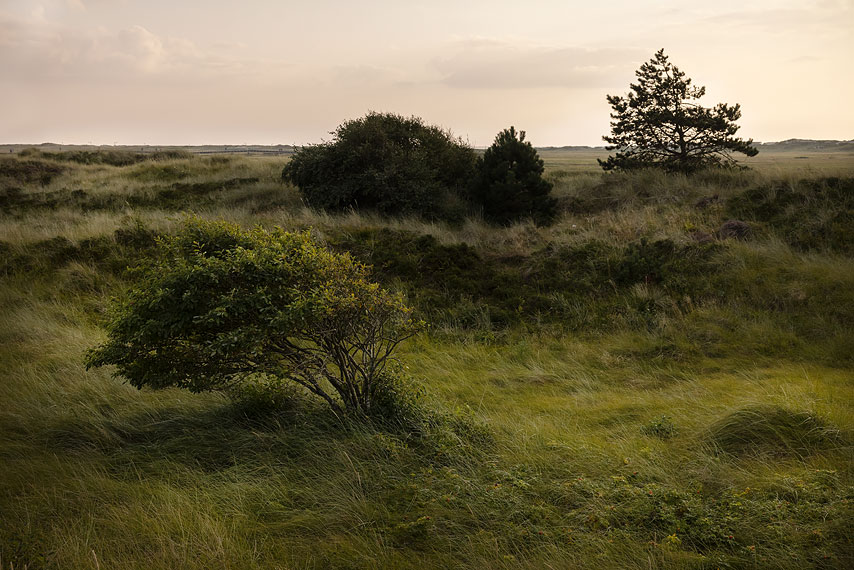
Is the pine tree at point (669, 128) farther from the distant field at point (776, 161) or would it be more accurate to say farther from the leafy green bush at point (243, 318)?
the leafy green bush at point (243, 318)

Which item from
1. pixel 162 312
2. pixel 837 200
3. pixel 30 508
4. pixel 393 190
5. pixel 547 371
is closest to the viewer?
pixel 30 508

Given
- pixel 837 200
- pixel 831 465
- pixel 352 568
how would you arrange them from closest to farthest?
pixel 352 568, pixel 831 465, pixel 837 200

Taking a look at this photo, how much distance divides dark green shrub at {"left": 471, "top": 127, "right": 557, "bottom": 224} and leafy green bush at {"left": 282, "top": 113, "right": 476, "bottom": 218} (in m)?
1.16

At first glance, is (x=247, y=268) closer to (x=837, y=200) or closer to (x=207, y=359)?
(x=207, y=359)

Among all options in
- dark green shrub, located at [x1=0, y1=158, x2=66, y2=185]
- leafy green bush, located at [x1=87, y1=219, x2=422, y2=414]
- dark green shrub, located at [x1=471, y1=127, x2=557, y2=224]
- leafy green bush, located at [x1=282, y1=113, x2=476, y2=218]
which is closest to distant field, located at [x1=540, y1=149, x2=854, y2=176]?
dark green shrub, located at [x1=471, y1=127, x2=557, y2=224]

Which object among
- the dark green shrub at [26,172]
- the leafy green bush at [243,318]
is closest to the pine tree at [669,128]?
the leafy green bush at [243,318]

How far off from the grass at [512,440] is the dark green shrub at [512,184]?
6.10m

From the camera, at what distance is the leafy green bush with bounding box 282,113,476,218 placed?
60.1 feet

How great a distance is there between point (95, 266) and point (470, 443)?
1096 centimetres

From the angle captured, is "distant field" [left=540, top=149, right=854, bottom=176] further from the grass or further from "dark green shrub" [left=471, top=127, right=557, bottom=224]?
"dark green shrub" [left=471, top=127, right=557, bottom=224]

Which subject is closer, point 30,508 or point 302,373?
point 30,508

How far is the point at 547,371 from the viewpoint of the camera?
7.59 m

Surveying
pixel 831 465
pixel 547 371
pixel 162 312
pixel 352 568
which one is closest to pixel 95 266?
pixel 162 312

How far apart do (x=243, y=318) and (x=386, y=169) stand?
46.1 ft
